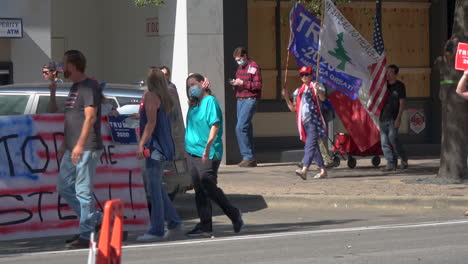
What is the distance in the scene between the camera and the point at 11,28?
18109 millimetres

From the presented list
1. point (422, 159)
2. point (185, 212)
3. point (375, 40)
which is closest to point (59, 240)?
point (185, 212)

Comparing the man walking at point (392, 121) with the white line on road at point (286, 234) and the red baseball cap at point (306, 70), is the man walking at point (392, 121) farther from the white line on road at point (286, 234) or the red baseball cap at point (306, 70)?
the white line on road at point (286, 234)

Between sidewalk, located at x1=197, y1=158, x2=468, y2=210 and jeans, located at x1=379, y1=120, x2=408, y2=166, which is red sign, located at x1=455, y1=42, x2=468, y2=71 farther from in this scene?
jeans, located at x1=379, y1=120, x2=408, y2=166

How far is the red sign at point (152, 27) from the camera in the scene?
64.8 ft

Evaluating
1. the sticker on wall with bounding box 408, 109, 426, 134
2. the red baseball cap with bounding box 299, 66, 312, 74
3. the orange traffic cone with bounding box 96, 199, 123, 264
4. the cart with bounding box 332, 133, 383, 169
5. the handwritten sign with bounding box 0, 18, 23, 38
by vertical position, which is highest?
the handwritten sign with bounding box 0, 18, 23, 38

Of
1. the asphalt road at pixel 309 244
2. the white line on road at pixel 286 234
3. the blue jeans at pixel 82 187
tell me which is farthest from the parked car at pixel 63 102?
the blue jeans at pixel 82 187

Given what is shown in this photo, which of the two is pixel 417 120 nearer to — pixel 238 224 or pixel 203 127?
pixel 238 224

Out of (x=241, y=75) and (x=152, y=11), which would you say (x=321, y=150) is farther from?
(x=152, y=11)

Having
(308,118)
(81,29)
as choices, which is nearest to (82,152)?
(308,118)

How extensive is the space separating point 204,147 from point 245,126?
699cm

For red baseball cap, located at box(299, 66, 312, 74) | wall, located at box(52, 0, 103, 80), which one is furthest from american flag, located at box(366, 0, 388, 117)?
wall, located at box(52, 0, 103, 80)

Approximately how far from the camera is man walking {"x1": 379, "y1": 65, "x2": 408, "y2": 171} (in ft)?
57.2

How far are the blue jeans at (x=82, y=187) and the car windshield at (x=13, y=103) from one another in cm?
187

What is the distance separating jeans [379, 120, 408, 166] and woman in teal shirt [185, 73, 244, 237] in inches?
243
